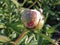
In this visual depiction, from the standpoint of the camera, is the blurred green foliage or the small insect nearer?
the small insect

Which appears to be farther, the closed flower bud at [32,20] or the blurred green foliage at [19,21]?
the blurred green foliage at [19,21]

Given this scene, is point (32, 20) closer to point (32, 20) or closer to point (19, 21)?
point (32, 20)

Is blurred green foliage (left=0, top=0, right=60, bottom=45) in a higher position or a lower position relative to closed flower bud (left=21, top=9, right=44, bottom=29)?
lower

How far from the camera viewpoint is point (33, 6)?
1.81 meters

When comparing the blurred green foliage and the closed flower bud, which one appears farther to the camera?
the blurred green foliage

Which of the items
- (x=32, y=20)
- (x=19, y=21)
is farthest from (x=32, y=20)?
(x=19, y=21)

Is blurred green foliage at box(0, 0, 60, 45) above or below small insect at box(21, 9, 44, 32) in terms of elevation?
below

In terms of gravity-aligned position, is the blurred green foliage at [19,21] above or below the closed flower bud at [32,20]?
below

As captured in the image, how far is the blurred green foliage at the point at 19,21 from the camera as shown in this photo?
38.1 inches

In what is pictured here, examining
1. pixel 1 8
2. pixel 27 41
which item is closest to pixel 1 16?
pixel 1 8

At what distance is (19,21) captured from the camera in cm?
106

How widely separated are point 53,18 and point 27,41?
0.76 metres

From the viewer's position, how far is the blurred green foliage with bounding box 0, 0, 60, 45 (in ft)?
3.18

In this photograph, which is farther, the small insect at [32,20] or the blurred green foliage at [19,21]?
the blurred green foliage at [19,21]
